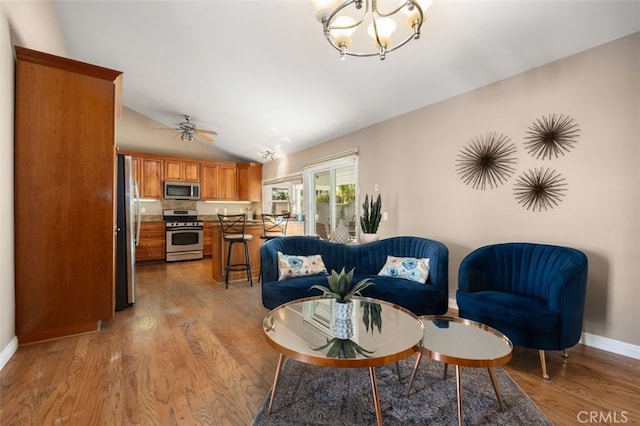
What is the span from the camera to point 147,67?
13.8 ft

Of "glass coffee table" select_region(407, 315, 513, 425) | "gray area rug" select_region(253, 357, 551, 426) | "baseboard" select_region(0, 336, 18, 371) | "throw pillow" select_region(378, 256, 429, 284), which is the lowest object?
"gray area rug" select_region(253, 357, 551, 426)

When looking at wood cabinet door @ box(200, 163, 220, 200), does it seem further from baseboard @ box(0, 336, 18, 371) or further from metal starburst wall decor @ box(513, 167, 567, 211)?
metal starburst wall decor @ box(513, 167, 567, 211)

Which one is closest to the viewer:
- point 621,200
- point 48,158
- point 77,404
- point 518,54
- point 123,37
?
point 77,404

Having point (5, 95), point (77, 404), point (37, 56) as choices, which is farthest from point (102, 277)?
point (37, 56)

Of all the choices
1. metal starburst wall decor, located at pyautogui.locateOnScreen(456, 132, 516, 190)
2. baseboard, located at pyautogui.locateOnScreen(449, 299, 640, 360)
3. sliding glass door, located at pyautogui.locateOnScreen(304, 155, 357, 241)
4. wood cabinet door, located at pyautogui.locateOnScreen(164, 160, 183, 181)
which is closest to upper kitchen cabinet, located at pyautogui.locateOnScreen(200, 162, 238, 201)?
wood cabinet door, located at pyautogui.locateOnScreen(164, 160, 183, 181)

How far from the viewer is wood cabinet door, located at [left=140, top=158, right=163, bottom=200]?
648 centimetres

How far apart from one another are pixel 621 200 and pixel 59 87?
4.67 meters

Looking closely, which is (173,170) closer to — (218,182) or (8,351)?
(218,182)

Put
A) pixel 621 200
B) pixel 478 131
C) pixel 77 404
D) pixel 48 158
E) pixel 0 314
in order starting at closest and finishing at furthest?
pixel 77 404 < pixel 0 314 < pixel 621 200 < pixel 48 158 < pixel 478 131

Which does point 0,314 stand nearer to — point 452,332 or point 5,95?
point 5,95

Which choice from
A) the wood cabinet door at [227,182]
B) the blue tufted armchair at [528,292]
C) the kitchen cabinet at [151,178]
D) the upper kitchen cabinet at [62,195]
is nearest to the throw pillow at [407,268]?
the blue tufted armchair at [528,292]

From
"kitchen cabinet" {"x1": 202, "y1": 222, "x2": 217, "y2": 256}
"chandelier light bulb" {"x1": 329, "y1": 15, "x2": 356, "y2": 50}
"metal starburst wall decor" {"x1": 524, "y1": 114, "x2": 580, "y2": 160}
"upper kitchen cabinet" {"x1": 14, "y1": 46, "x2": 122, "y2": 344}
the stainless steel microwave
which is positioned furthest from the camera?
"kitchen cabinet" {"x1": 202, "y1": 222, "x2": 217, "y2": 256}

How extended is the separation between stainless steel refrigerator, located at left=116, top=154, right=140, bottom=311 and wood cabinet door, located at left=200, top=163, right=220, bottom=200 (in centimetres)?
399

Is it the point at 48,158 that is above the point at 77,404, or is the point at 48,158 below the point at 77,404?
above
